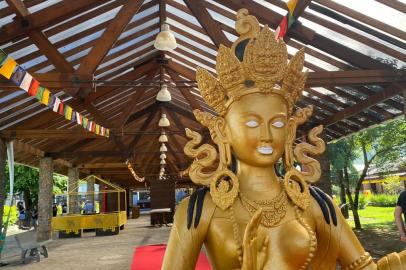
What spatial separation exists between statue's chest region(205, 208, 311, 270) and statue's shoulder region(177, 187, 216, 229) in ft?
0.15

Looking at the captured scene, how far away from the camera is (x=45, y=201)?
1250 centimetres

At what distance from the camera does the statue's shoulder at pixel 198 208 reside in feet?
5.98

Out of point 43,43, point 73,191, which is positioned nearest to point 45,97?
point 43,43

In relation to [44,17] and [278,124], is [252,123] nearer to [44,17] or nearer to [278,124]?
[278,124]

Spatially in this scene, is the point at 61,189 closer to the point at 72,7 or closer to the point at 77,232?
the point at 77,232

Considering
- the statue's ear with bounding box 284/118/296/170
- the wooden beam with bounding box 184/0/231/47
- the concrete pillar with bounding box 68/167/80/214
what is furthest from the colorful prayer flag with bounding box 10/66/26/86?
the concrete pillar with bounding box 68/167/80/214

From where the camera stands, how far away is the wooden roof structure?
5.46m

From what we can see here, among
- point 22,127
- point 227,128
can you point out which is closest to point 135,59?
point 22,127

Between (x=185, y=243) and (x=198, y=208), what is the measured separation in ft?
0.59

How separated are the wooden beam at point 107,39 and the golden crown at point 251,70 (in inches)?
156

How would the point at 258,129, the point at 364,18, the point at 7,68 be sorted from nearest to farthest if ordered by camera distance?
the point at 258,129 < the point at 7,68 < the point at 364,18

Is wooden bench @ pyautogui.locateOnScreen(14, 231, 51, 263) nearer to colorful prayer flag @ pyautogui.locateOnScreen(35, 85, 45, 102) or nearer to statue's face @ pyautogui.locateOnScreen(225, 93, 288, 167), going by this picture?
colorful prayer flag @ pyautogui.locateOnScreen(35, 85, 45, 102)

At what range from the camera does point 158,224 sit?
56.3 ft

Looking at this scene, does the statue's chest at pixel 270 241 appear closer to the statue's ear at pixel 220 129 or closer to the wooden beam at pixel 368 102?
the statue's ear at pixel 220 129
